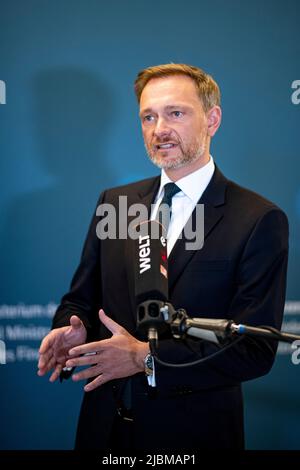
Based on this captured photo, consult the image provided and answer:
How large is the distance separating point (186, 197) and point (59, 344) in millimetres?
725

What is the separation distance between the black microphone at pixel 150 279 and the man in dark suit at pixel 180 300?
372mm

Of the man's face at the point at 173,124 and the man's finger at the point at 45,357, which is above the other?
the man's face at the point at 173,124

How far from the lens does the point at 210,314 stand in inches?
77.6

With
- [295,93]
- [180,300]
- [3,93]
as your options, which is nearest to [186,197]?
[180,300]

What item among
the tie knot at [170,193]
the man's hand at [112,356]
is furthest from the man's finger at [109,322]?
the tie knot at [170,193]

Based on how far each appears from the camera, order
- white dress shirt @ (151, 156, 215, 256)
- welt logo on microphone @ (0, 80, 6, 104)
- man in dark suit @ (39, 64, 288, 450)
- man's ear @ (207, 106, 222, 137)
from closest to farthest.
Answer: man in dark suit @ (39, 64, 288, 450), white dress shirt @ (151, 156, 215, 256), man's ear @ (207, 106, 222, 137), welt logo on microphone @ (0, 80, 6, 104)

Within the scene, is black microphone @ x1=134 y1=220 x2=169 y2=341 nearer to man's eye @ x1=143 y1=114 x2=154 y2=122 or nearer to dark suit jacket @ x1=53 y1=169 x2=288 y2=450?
dark suit jacket @ x1=53 y1=169 x2=288 y2=450

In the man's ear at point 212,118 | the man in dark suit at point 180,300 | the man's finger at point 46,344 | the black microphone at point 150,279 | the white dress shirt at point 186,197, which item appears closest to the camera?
the black microphone at point 150,279

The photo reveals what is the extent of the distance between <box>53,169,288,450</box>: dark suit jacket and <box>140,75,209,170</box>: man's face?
0.17 metres

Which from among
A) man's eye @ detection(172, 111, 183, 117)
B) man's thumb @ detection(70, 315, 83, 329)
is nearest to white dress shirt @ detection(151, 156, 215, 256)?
man's eye @ detection(172, 111, 183, 117)

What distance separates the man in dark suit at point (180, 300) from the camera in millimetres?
1824

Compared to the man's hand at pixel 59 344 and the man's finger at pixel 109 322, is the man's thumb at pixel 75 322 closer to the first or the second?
the man's hand at pixel 59 344

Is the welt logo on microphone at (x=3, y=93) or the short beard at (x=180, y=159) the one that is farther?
the welt logo on microphone at (x=3, y=93)

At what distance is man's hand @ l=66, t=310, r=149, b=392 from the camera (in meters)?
1.71
